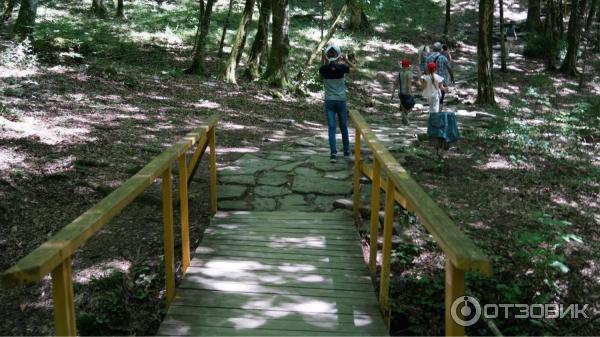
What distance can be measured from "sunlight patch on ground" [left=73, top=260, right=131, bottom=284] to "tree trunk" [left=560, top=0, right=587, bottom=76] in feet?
72.7

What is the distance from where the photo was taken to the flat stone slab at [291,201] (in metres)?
7.14

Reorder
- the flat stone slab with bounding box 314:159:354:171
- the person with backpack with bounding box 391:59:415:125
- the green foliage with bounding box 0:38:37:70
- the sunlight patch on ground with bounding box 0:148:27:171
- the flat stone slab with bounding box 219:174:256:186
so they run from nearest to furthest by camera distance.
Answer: the sunlight patch on ground with bounding box 0:148:27:171 < the flat stone slab with bounding box 219:174:256:186 < the flat stone slab with bounding box 314:159:354:171 < the person with backpack with bounding box 391:59:415:125 < the green foliage with bounding box 0:38:37:70

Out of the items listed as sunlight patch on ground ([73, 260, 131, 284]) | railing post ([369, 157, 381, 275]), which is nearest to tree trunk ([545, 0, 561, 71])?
railing post ([369, 157, 381, 275])

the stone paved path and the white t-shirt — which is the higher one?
the white t-shirt

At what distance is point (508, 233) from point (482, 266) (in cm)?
421

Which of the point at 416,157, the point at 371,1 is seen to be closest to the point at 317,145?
the point at 416,157

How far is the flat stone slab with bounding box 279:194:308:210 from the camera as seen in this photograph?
7.14 meters

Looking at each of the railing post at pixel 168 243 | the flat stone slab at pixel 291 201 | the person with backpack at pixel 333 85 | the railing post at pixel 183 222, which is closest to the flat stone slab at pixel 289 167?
the person with backpack at pixel 333 85

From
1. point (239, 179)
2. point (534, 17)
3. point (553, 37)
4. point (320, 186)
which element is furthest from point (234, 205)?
point (534, 17)

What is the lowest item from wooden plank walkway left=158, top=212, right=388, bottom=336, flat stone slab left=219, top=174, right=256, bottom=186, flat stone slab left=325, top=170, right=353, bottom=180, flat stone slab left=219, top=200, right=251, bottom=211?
flat stone slab left=219, top=200, right=251, bottom=211

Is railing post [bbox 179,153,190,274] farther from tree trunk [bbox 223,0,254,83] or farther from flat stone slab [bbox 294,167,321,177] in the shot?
tree trunk [bbox 223,0,254,83]

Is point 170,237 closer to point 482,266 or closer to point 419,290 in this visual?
point 419,290

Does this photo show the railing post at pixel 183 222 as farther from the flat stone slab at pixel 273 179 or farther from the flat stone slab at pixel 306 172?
the flat stone slab at pixel 306 172

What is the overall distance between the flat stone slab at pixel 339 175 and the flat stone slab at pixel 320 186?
0.18m
